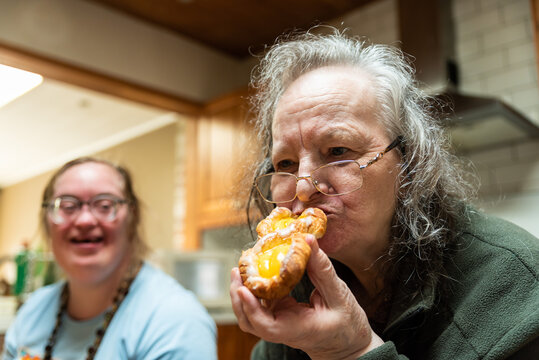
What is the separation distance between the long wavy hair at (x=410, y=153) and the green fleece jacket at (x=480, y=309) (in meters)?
0.04

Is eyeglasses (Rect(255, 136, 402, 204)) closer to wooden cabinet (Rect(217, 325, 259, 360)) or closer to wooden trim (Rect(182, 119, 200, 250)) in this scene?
wooden cabinet (Rect(217, 325, 259, 360))

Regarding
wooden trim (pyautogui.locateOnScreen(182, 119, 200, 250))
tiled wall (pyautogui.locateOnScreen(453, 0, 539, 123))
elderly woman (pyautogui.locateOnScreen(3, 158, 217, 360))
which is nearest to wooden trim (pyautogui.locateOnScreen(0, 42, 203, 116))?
wooden trim (pyautogui.locateOnScreen(182, 119, 200, 250))

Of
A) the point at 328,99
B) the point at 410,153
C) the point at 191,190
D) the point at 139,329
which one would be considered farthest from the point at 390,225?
the point at 191,190

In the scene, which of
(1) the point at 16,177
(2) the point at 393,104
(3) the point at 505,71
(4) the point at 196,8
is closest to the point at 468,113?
(3) the point at 505,71

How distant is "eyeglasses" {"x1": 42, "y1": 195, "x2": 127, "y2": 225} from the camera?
1.36m

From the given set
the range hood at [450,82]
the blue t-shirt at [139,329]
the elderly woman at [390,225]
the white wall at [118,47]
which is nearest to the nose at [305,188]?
the elderly woman at [390,225]

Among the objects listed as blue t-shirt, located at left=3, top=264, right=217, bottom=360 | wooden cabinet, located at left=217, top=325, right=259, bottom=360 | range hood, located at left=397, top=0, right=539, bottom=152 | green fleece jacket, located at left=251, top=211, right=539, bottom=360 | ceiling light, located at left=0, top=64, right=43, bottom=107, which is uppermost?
range hood, located at left=397, top=0, right=539, bottom=152

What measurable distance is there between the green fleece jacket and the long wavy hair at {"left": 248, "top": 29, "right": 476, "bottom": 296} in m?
0.04

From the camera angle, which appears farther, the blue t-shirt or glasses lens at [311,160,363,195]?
the blue t-shirt

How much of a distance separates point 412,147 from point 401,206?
0.11 metres

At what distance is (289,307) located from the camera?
2.28 feet

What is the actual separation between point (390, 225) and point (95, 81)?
2.65 m

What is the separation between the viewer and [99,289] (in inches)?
55.0

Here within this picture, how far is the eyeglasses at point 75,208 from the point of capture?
1360mm
